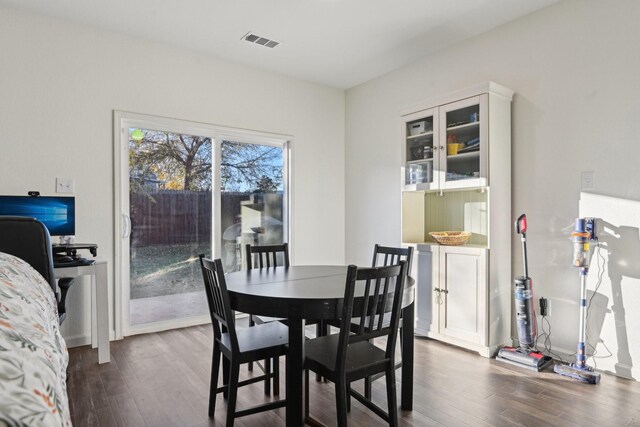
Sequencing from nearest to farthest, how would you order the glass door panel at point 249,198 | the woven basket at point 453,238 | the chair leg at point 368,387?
the chair leg at point 368,387 → the woven basket at point 453,238 → the glass door panel at point 249,198

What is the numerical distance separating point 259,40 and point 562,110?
2658 millimetres

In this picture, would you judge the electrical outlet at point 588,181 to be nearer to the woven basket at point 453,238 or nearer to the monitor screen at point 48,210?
the woven basket at point 453,238

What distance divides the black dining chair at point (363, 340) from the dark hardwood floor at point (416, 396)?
0.41 metres

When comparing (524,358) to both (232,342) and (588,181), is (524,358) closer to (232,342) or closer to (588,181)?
(588,181)

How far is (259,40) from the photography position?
11.7 feet

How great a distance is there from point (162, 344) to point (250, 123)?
7.87 feet

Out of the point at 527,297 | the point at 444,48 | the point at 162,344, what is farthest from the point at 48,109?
the point at 527,297

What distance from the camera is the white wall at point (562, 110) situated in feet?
8.56

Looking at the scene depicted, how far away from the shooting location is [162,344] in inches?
129

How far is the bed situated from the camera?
1.75ft

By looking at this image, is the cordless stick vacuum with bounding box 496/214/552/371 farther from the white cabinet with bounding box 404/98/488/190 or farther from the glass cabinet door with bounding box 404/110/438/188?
the glass cabinet door with bounding box 404/110/438/188

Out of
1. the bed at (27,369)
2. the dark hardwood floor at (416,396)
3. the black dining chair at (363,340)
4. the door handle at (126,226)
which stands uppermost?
the door handle at (126,226)

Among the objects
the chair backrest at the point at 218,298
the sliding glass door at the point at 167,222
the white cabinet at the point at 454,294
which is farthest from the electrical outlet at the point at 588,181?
the sliding glass door at the point at 167,222

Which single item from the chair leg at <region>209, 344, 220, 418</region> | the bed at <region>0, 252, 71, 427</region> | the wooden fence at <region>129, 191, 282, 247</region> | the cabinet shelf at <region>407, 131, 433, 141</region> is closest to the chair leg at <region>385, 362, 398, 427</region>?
the chair leg at <region>209, 344, 220, 418</region>
